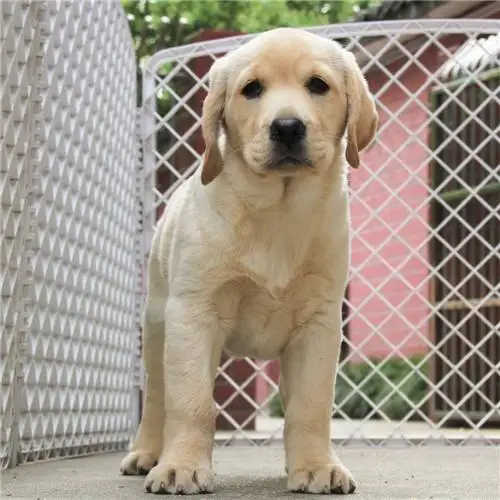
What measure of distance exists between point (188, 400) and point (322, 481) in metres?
0.34

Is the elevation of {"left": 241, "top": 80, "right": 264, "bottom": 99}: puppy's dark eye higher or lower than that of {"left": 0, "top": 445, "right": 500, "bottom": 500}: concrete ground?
higher

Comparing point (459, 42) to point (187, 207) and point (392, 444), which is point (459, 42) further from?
point (187, 207)

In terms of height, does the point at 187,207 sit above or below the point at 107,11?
below

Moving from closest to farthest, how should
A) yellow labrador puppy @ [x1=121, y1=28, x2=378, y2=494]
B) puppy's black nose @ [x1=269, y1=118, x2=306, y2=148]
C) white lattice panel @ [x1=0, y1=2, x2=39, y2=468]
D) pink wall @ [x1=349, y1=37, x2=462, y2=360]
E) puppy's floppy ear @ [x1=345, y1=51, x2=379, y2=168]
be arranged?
1. puppy's black nose @ [x1=269, y1=118, x2=306, y2=148]
2. yellow labrador puppy @ [x1=121, y1=28, x2=378, y2=494]
3. puppy's floppy ear @ [x1=345, y1=51, x2=379, y2=168]
4. white lattice panel @ [x1=0, y1=2, x2=39, y2=468]
5. pink wall @ [x1=349, y1=37, x2=462, y2=360]

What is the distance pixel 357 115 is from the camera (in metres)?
2.49

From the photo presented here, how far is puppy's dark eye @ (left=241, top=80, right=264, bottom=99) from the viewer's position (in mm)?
2412

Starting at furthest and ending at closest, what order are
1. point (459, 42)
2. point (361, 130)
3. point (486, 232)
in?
point (459, 42), point (486, 232), point (361, 130)

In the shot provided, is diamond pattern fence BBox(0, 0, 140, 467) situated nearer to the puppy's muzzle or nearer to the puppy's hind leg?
the puppy's hind leg

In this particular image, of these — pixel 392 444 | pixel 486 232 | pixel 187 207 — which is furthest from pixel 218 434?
pixel 187 207

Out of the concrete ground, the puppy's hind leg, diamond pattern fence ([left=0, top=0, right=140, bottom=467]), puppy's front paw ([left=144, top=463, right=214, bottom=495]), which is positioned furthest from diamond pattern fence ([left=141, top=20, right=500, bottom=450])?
puppy's front paw ([left=144, top=463, right=214, bottom=495])

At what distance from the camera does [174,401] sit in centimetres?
241

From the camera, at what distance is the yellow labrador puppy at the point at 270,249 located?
7.81 feet

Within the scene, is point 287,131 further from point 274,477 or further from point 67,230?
point 67,230

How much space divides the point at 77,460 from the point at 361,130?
Answer: 1.64m
